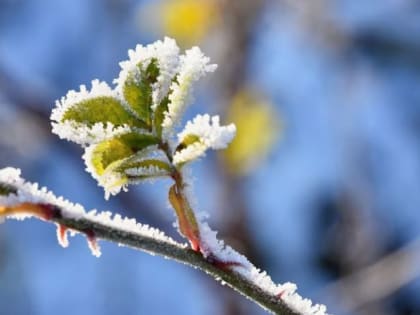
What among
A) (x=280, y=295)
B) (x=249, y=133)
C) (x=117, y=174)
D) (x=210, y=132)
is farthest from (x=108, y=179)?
(x=249, y=133)

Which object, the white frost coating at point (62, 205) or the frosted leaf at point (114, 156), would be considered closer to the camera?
the white frost coating at point (62, 205)

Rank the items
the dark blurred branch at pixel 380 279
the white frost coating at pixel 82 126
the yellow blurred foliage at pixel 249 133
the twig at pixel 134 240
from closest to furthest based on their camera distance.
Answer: the twig at pixel 134 240 → the white frost coating at pixel 82 126 → the dark blurred branch at pixel 380 279 → the yellow blurred foliage at pixel 249 133

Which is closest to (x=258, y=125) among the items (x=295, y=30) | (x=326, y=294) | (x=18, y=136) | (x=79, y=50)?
(x=326, y=294)

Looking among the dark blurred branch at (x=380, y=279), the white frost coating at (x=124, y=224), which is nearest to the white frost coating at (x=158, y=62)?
the white frost coating at (x=124, y=224)

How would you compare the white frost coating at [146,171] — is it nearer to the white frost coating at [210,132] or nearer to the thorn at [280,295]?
the white frost coating at [210,132]

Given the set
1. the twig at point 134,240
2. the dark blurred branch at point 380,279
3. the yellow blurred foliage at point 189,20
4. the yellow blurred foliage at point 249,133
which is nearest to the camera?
the twig at point 134,240

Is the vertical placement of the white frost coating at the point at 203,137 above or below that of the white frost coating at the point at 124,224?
above

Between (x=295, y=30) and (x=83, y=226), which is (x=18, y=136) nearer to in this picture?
(x=295, y=30)
